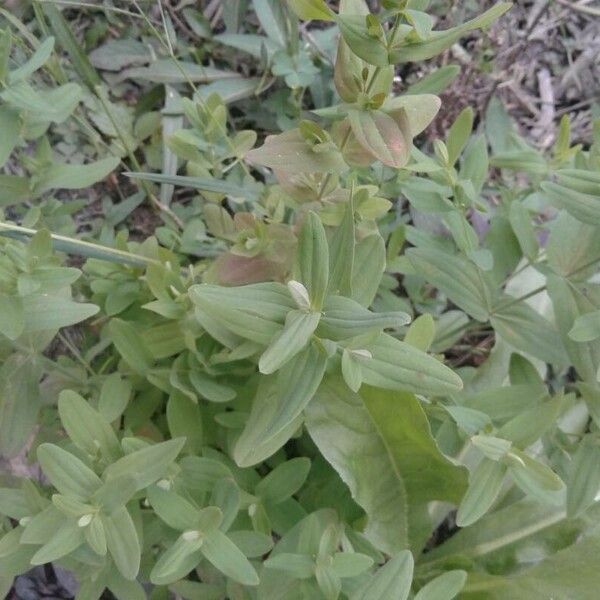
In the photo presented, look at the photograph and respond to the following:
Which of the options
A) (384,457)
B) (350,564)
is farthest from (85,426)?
(384,457)

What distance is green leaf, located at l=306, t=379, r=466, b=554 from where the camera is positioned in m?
1.19

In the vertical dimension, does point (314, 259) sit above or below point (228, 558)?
above

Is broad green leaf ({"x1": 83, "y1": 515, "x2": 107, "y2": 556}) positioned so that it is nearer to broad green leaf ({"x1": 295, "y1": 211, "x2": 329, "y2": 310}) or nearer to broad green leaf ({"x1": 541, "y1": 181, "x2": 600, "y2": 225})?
broad green leaf ({"x1": 295, "y1": 211, "x2": 329, "y2": 310})

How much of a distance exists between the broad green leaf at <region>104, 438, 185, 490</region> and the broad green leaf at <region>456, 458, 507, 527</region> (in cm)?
41

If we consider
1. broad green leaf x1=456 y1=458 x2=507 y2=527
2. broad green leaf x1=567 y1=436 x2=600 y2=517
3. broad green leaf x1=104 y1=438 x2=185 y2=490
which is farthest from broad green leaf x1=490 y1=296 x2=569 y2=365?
broad green leaf x1=104 y1=438 x2=185 y2=490

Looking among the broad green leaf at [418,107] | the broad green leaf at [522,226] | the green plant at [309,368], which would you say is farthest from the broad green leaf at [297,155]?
the broad green leaf at [522,226]

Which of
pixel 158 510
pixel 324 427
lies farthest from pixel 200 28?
pixel 158 510

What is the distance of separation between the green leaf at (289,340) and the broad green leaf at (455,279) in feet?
1.52

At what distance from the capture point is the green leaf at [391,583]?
94cm

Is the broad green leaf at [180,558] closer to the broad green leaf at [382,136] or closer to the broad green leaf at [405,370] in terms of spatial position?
the broad green leaf at [405,370]

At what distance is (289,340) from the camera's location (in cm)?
84

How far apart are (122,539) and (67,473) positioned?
115mm

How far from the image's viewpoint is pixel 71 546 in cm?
94

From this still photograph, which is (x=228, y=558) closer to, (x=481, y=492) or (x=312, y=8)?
(x=481, y=492)
